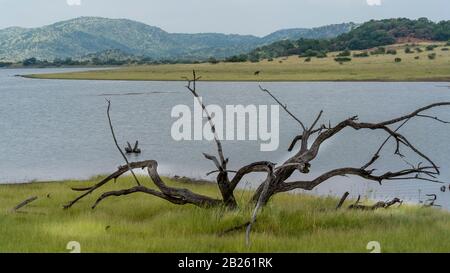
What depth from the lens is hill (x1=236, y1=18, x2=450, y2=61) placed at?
141 m

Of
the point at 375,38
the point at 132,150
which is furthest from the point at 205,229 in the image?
the point at 375,38

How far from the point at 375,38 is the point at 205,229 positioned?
141545mm

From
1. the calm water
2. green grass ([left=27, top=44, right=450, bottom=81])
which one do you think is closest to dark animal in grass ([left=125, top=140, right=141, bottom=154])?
the calm water

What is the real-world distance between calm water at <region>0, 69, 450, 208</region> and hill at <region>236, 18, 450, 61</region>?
76.2 meters

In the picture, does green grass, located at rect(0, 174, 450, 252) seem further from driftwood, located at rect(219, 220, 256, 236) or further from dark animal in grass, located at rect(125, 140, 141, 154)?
dark animal in grass, located at rect(125, 140, 141, 154)

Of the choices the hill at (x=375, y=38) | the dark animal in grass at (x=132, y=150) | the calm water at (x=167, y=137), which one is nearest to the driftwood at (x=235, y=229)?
the calm water at (x=167, y=137)

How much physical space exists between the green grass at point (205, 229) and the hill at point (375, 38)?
412 ft

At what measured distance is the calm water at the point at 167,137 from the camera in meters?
23.0

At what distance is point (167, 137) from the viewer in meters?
35.3

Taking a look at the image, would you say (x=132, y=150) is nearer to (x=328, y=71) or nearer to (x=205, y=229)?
(x=205, y=229)
